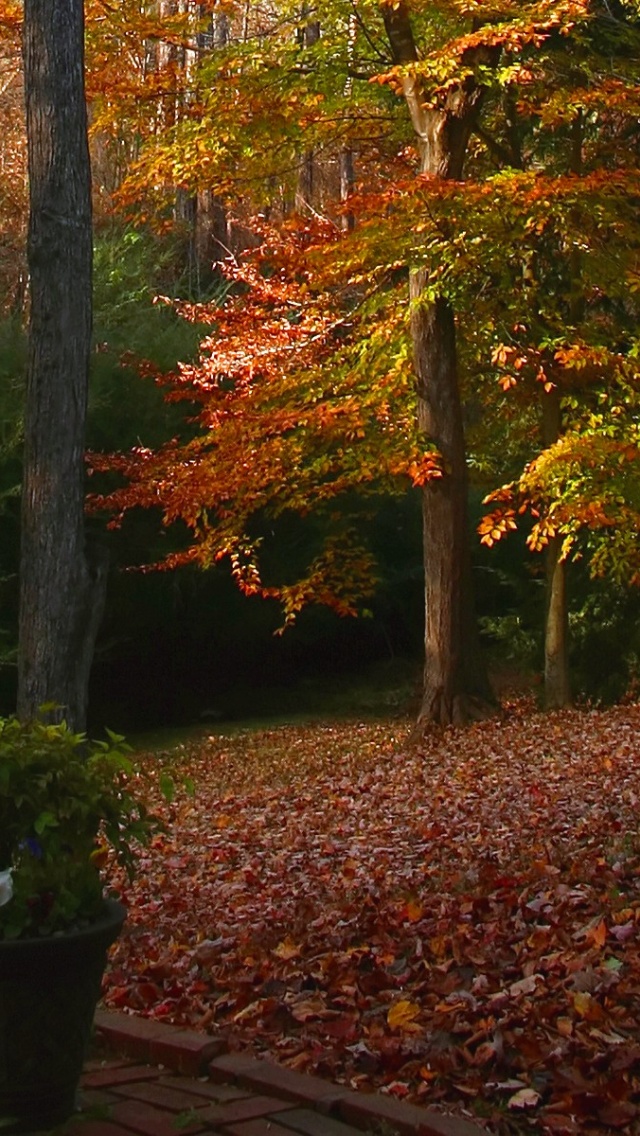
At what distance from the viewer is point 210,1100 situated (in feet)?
14.5

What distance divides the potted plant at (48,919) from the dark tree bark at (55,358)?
4.48 m

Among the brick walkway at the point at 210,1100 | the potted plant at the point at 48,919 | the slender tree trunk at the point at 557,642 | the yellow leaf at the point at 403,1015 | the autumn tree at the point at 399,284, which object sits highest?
the autumn tree at the point at 399,284

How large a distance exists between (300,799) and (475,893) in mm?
5031

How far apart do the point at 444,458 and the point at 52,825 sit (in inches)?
427

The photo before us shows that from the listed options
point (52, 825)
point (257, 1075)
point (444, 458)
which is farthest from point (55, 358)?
point (444, 458)

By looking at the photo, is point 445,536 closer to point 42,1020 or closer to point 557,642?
point 557,642

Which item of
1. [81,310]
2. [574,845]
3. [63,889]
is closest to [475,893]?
[574,845]

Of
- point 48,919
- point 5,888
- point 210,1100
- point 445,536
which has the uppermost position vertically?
point 445,536

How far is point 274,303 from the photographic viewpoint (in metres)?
16.7

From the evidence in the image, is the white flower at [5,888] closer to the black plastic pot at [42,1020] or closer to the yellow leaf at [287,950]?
the black plastic pot at [42,1020]

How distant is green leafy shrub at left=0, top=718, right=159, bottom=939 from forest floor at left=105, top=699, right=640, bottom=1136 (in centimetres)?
97

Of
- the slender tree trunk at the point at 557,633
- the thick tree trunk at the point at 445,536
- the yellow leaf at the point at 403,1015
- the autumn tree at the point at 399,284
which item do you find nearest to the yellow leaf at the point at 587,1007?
the yellow leaf at the point at 403,1015

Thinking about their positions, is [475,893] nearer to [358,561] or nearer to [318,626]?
[358,561]

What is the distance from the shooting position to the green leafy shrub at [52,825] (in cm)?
416
